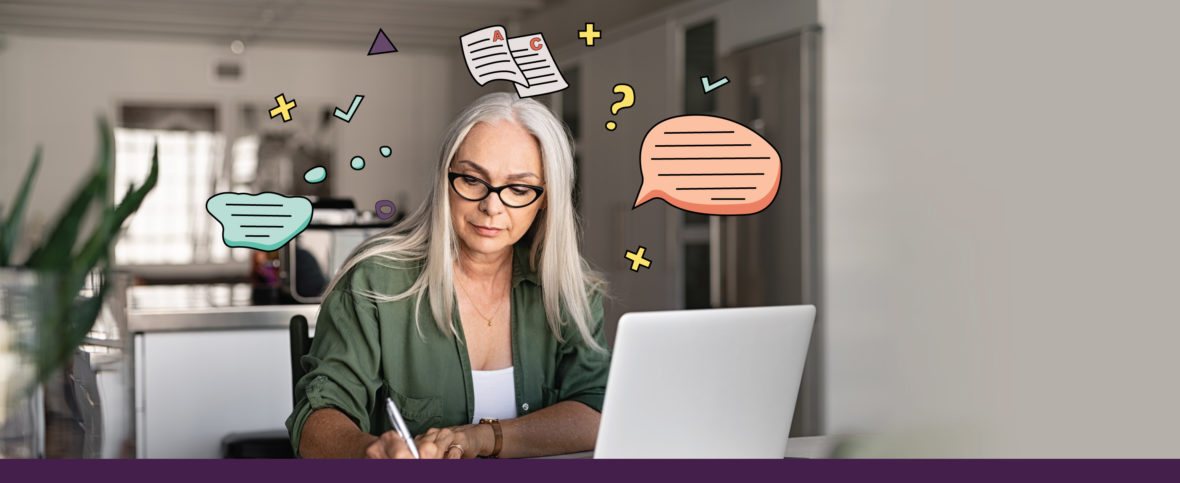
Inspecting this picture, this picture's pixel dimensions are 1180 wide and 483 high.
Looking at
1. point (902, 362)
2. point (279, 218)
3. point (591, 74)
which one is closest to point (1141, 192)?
point (279, 218)

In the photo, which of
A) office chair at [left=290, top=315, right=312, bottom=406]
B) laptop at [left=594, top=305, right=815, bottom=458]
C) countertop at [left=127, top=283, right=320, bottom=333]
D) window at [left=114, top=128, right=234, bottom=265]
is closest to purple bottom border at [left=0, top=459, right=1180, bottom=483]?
laptop at [left=594, top=305, right=815, bottom=458]

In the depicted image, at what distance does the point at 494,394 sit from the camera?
6.45 ft

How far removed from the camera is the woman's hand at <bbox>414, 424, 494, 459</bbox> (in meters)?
A: 1.52

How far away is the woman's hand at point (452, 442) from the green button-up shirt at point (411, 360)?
0.63 ft

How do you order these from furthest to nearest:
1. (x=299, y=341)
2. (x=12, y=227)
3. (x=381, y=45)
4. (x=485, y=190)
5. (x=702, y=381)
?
(x=299, y=341) → (x=485, y=190) → (x=381, y=45) → (x=702, y=381) → (x=12, y=227)

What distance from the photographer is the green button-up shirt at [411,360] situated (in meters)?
1.80

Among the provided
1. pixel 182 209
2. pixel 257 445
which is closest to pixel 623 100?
pixel 257 445

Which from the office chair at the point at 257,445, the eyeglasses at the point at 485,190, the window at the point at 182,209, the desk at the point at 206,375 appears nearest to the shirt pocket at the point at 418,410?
the eyeglasses at the point at 485,190

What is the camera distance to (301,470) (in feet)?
3.19

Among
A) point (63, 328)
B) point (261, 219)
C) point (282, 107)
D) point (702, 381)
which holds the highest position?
point (282, 107)

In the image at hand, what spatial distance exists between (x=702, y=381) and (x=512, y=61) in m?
0.74

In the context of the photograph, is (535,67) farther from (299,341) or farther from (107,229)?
(107,229)

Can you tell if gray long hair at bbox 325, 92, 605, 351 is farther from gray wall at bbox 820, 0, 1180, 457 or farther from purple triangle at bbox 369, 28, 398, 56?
gray wall at bbox 820, 0, 1180, 457

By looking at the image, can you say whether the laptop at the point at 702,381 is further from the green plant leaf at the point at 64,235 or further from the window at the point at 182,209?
the window at the point at 182,209
